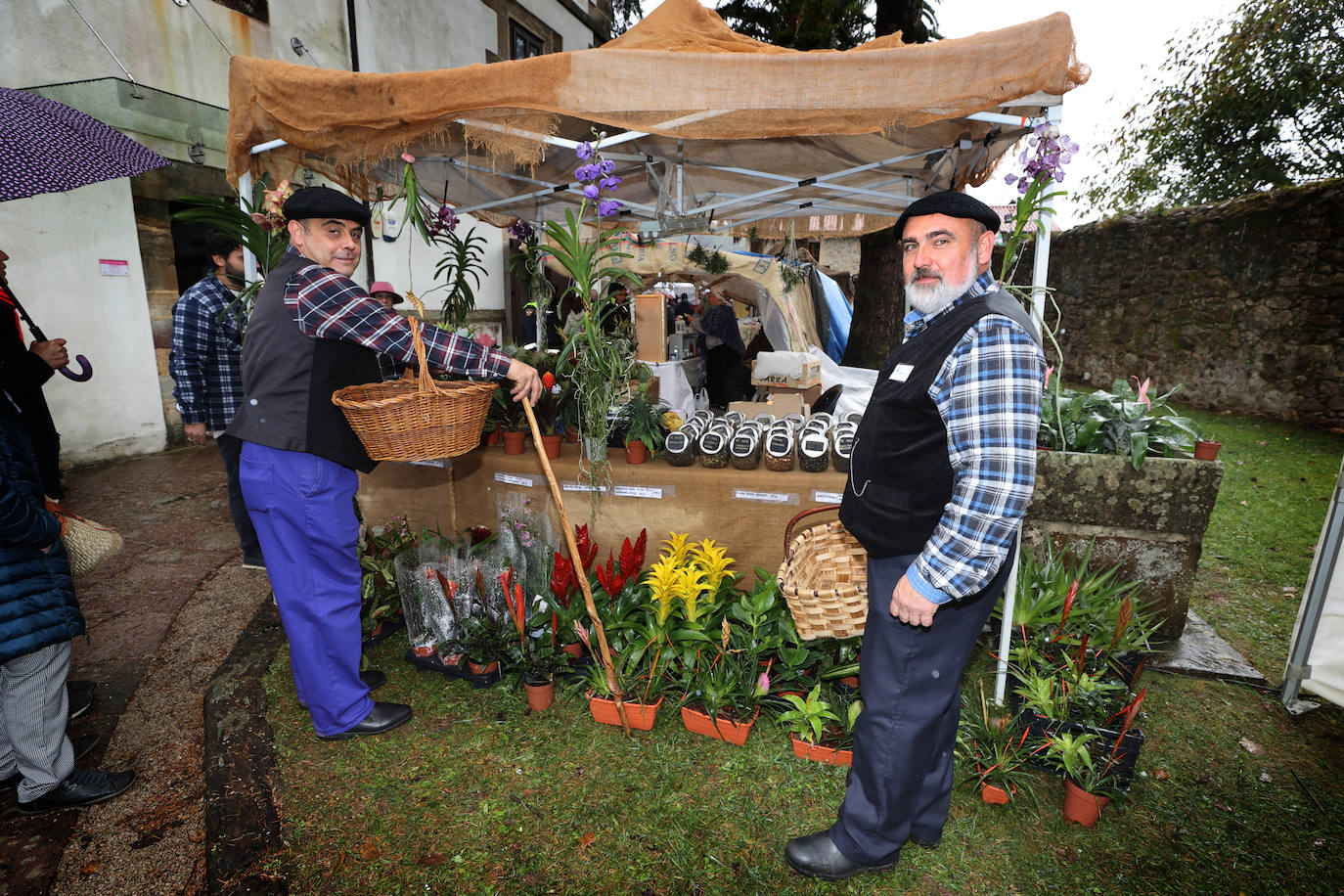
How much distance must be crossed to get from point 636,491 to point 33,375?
9.52 ft

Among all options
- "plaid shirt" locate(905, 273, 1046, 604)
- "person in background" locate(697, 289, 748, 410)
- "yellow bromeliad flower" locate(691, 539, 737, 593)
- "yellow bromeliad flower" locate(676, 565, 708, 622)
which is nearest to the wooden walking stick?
"yellow bromeliad flower" locate(676, 565, 708, 622)

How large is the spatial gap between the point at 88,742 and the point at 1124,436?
194 inches

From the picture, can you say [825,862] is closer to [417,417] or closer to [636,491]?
[636,491]

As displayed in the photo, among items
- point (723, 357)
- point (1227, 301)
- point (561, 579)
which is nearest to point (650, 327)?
point (723, 357)

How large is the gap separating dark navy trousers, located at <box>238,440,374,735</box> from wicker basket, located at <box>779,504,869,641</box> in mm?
1762

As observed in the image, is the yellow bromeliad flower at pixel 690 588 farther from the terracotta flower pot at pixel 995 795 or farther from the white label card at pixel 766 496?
the terracotta flower pot at pixel 995 795

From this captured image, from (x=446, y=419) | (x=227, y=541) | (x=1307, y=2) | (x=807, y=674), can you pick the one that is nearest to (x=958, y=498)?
(x=807, y=674)

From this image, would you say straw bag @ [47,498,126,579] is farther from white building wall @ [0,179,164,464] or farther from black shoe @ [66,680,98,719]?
white building wall @ [0,179,164,464]

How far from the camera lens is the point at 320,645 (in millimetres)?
2535

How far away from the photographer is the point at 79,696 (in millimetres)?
2826

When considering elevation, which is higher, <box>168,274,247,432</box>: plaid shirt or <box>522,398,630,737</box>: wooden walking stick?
<box>168,274,247,432</box>: plaid shirt

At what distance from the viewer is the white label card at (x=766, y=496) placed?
3.34 metres

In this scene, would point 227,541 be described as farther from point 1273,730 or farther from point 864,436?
point 1273,730

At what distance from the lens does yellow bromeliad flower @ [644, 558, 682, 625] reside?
2717 millimetres
